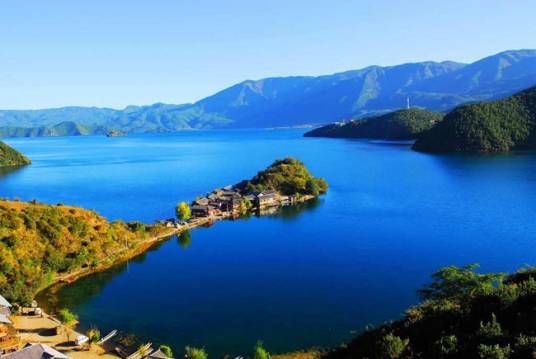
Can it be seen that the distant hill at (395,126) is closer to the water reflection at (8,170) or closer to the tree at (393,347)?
the water reflection at (8,170)

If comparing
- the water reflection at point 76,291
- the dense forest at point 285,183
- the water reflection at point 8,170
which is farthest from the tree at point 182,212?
the water reflection at point 8,170

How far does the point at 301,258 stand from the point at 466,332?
18.6 m

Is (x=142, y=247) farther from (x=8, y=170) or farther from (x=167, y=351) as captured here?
(x=8, y=170)

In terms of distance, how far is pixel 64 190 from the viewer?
198ft

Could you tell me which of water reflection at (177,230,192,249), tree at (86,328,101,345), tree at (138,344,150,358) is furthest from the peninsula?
tree at (138,344,150,358)

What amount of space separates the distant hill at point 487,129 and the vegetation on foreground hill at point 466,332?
8864 cm

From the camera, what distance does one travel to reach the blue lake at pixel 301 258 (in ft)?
67.4

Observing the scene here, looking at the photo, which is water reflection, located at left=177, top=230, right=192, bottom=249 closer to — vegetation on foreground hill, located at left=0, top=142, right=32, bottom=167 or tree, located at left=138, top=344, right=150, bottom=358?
tree, located at left=138, top=344, right=150, bottom=358

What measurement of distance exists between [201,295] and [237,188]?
2877cm

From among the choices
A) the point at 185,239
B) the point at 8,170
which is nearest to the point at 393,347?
the point at 185,239

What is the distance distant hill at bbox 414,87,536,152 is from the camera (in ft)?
309

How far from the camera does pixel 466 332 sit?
1145cm

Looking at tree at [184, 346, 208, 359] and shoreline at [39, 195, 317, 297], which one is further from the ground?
shoreline at [39, 195, 317, 297]

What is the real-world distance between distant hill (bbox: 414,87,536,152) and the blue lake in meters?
33.0
